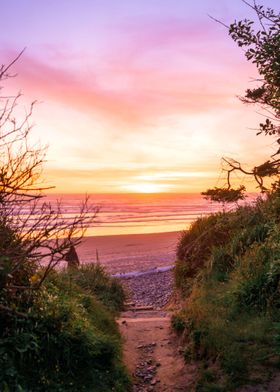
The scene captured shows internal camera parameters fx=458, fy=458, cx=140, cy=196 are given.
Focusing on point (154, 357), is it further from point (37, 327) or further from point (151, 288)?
point (151, 288)

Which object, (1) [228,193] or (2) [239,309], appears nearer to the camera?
(2) [239,309]

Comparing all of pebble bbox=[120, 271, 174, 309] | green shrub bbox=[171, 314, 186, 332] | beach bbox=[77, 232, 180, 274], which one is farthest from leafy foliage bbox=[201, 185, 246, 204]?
beach bbox=[77, 232, 180, 274]

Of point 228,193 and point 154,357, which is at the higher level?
point 228,193

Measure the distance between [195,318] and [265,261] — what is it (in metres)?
1.89

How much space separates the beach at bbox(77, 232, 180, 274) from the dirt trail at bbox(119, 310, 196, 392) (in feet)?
37.0

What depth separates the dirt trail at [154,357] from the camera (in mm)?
7621

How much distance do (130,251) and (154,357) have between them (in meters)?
18.6

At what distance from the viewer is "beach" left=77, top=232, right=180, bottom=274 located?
79.3 feet

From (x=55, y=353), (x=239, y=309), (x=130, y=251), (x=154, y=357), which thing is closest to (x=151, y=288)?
(x=130, y=251)

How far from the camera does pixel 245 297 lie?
29.2 feet

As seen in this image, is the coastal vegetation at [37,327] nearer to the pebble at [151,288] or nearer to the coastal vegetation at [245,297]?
the coastal vegetation at [245,297]

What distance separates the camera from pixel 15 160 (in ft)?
21.3

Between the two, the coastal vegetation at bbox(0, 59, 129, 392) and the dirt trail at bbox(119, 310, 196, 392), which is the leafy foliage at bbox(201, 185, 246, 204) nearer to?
the dirt trail at bbox(119, 310, 196, 392)

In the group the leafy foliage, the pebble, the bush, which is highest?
the leafy foliage
